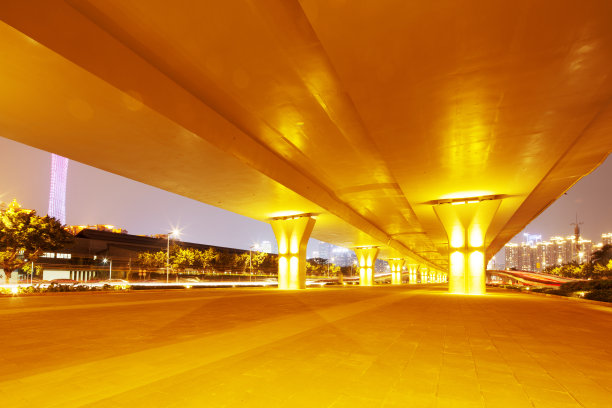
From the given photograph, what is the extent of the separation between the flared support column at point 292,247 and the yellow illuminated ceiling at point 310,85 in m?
13.7

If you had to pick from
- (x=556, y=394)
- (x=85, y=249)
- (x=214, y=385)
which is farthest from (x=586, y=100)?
(x=85, y=249)

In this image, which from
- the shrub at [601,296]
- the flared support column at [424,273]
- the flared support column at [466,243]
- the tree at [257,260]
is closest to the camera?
the shrub at [601,296]

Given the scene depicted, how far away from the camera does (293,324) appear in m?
9.12

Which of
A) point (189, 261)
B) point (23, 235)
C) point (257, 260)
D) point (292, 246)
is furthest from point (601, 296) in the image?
point (257, 260)

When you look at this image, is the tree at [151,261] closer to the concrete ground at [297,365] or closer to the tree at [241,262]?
the tree at [241,262]

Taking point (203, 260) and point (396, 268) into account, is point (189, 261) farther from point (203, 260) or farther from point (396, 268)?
point (396, 268)

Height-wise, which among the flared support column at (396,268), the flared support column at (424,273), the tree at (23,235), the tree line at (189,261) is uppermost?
the tree at (23,235)

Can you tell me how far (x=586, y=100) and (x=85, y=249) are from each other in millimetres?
69497

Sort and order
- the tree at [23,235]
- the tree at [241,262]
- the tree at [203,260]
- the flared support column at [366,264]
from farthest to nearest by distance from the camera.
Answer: the tree at [241,262]
the tree at [203,260]
the flared support column at [366,264]
the tree at [23,235]

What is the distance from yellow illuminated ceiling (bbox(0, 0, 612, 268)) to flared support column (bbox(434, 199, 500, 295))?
7152mm

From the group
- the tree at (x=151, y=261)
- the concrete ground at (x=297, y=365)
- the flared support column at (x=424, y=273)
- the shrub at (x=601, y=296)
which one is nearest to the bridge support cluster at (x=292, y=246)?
the shrub at (x=601, y=296)

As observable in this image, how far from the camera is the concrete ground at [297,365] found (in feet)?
12.6

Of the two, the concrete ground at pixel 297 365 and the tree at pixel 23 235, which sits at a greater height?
the tree at pixel 23 235

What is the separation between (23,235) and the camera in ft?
80.9
